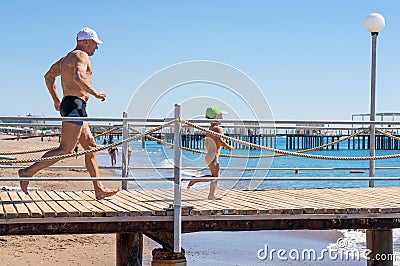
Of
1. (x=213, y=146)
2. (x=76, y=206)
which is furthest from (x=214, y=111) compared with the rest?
(x=76, y=206)

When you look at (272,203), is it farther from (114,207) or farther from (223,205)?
(114,207)

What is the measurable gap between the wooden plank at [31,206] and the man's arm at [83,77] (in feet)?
4.42

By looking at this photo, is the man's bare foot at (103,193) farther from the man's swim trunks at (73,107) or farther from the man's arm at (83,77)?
the man's arm at (83,77)

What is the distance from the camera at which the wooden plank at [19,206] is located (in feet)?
20.7

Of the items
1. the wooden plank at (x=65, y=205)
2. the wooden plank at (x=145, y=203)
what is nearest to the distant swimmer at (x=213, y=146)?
the wooden plank at (x=145, y=203)

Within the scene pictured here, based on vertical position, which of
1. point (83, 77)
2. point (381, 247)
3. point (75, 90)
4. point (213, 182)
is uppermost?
point (83, 77)

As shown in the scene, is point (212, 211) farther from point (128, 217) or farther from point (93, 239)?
point (93, 239)

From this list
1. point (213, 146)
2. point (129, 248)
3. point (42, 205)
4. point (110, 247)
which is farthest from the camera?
point (110, 247)

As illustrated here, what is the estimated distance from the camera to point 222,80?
7.54 meters

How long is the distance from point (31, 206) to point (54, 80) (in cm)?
158

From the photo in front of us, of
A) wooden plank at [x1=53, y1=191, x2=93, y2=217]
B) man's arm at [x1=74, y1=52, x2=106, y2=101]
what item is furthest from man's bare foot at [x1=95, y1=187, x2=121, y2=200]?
man's arm at [x1=74, y1=52, x2=106, y2=101]

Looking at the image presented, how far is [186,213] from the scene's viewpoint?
674cm

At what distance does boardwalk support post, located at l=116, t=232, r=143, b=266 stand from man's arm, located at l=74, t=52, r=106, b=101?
2.56 meters

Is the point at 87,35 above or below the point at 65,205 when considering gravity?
above
